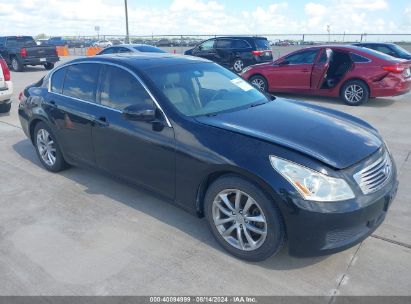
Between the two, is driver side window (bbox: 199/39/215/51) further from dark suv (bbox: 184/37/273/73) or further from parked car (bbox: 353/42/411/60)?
parked car (bbox: 353/42/411/60)

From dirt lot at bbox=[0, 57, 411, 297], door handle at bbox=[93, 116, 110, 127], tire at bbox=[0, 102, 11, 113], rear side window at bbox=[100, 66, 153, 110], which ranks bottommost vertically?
dirt lot at bbox=[0, 57, 411, 297]

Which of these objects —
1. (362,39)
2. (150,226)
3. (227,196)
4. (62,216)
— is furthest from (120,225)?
(362,39)

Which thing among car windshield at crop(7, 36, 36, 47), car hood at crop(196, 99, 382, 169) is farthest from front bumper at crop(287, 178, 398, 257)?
car windshield at crop(7, 36, 36, 47)

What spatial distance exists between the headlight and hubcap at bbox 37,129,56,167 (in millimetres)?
3474

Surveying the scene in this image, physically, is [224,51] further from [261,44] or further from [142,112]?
[142,112]

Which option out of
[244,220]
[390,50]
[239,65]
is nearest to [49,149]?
[244,220]

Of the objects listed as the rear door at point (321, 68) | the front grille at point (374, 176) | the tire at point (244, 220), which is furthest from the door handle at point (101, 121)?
the rear door at point (321, 68)

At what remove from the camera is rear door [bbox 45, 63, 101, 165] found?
13.9 feet

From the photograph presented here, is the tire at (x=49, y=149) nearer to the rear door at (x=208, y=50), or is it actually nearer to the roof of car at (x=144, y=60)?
the roof of car at (x=144, y=60)

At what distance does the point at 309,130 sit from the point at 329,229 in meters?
0.93

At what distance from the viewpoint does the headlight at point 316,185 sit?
8.80 ft

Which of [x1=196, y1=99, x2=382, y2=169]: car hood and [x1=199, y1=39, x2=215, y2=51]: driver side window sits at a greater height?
[x1=199, y1=39, x2=215, y2=51]: driver side window

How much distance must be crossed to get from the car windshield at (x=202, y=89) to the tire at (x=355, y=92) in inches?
232

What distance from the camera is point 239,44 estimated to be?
15.5 m
